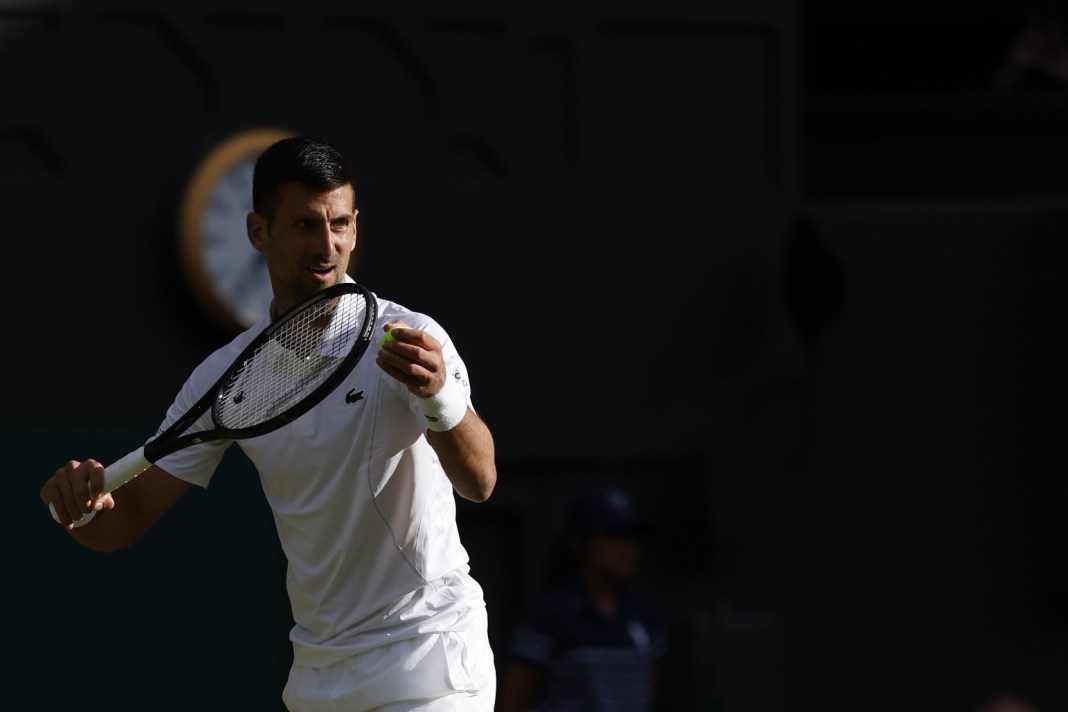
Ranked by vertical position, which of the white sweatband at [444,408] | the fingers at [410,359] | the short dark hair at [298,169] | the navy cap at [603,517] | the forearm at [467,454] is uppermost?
the short dark hair at [298,169]

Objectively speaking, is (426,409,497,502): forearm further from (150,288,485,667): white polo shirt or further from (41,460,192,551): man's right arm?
(41,460,192,551): man's right arm

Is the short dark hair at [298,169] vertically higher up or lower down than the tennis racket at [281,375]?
higher up

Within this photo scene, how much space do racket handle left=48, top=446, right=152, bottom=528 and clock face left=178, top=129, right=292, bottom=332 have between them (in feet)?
15.8

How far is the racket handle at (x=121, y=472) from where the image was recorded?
11.3 ft

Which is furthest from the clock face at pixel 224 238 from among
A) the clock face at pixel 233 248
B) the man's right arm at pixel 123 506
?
the man's right arm at pixel 123 506

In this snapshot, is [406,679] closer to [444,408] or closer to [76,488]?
[444,408]

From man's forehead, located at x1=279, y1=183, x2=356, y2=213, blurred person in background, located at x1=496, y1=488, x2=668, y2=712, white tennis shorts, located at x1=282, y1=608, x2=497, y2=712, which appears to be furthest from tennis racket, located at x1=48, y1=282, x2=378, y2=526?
blurred person in background, located at x1=496, y1=488, x2=668, y2=712

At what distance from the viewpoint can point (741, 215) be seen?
911 centimetres

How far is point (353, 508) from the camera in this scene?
3336 mm

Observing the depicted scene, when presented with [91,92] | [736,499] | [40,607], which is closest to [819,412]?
[736,499]

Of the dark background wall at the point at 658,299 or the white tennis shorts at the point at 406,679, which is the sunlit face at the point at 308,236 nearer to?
the white tennis shorts at the point at 406,679

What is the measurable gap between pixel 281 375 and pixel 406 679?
0.57 meters

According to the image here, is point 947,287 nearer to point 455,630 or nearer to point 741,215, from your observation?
point 741,215

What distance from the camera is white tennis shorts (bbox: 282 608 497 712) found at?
3.31 meters
